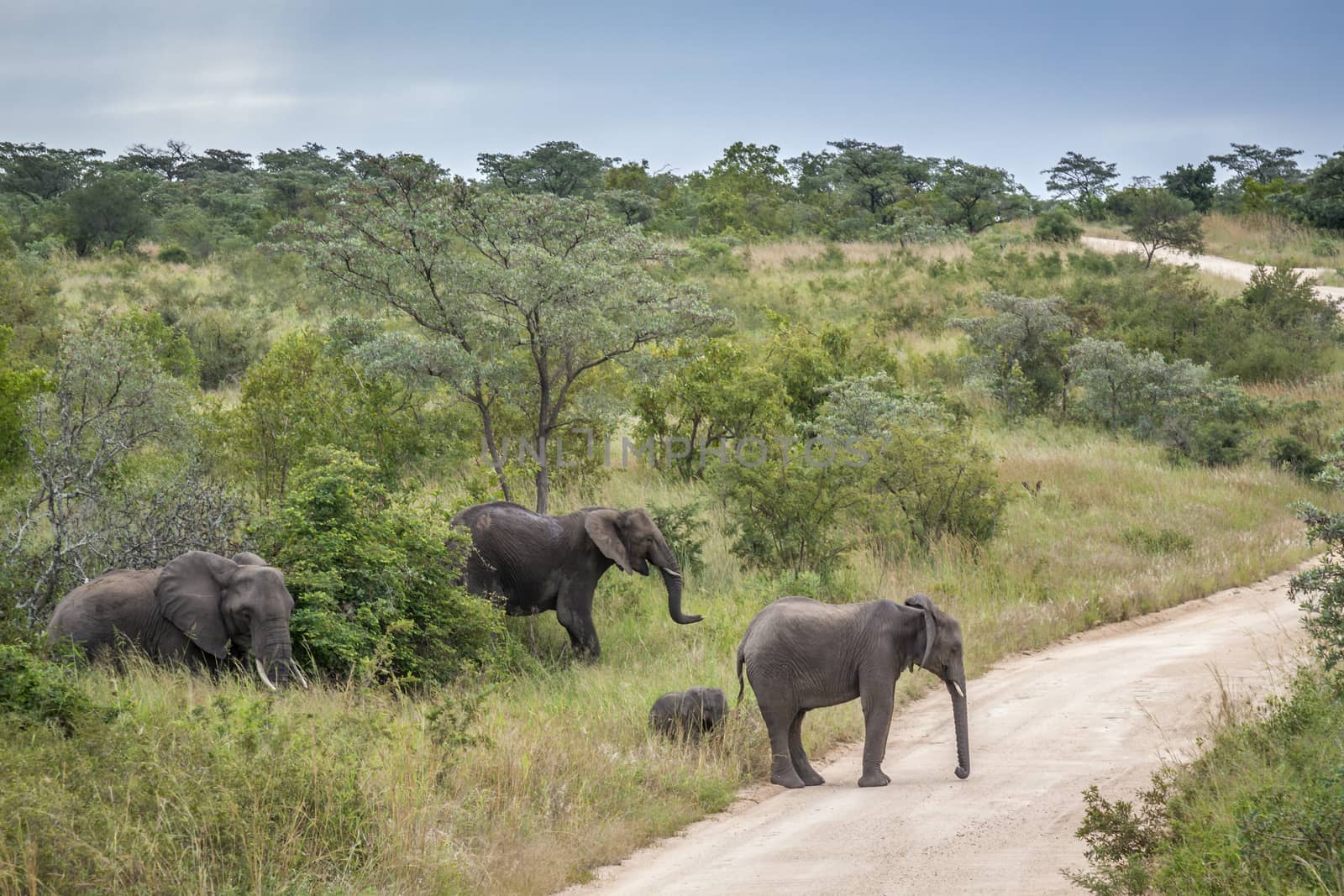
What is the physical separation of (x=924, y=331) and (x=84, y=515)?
89.4 feet

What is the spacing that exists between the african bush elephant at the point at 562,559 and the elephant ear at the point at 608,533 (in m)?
0.01

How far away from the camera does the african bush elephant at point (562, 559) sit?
13.3 meters

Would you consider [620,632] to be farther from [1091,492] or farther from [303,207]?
[303,207]

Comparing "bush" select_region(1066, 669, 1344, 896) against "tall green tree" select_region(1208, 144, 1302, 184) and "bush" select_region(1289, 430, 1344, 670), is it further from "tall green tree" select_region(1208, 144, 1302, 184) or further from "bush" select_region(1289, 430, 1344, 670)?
"tall green tree" select_region(1208, 144, 1302, 184)

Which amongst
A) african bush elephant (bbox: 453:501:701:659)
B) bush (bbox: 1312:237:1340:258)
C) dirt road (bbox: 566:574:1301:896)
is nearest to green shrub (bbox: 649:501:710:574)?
african bush elephant (bbox: 453:501:701:659)

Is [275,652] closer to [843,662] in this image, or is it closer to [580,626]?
[580,626]

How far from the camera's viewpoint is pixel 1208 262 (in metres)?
44.9

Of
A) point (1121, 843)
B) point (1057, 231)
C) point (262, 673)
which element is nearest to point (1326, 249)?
point (1057, 231)

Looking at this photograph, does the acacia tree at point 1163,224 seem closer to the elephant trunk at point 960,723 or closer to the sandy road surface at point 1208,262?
the sandy road surface at point 1208,262

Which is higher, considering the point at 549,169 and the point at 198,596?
the point at 549,169

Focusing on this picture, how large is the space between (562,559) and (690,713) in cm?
368

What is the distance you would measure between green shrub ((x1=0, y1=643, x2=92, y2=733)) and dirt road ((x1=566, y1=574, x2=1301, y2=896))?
3.24m

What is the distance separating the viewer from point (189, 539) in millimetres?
13016

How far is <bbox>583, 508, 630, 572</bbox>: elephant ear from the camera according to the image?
13.0 meters
